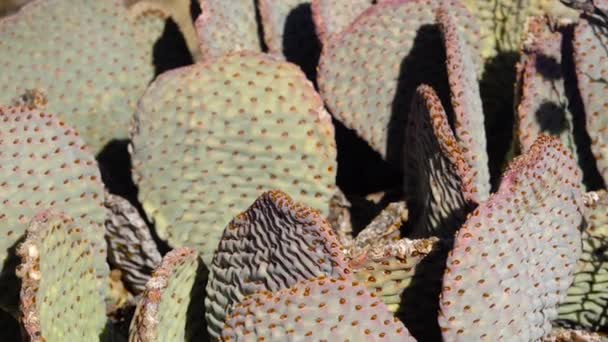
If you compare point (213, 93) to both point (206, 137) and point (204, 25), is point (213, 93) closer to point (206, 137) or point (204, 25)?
point (206, 137)

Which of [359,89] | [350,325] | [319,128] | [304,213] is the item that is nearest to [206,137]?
[319,128]

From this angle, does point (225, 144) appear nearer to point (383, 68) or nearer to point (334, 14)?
point (383, 68)

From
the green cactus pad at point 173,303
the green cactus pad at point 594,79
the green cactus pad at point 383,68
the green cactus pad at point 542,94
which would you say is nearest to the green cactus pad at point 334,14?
the green cactus pad at point 383,68

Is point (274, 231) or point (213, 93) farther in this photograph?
point (213, 93)

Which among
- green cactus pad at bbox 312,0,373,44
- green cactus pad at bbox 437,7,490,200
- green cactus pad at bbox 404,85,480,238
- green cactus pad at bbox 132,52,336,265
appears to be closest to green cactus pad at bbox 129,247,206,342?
green cactus pad at bbox 132,52,336,265

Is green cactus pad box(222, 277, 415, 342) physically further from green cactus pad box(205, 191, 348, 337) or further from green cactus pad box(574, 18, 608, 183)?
green cactus pad box(574, 18, 608, 183)

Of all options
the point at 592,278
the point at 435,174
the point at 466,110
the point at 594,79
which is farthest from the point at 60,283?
the point at 594,79

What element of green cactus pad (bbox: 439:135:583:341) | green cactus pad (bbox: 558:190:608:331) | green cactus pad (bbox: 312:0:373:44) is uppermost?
green cactus pad (bbox: 312:0:373:44)
